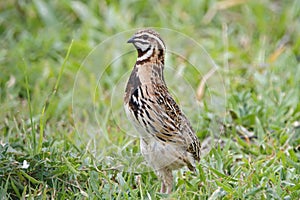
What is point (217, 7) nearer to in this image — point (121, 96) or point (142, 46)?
point (121, 96)

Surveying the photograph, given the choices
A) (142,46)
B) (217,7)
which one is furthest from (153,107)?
(217,7)

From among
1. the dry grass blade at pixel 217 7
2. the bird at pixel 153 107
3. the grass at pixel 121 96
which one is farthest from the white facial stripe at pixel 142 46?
the dry grass blade at pixel 217 7

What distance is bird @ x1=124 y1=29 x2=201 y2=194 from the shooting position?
3.72 m

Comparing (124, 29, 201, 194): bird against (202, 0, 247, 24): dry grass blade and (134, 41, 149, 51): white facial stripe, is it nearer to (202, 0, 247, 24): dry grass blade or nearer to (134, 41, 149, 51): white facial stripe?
(134, 41, 149, 51): white facial stripe

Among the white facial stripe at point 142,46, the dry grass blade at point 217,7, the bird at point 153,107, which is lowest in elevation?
the bird at point 153,107

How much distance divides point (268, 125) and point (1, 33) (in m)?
2.94

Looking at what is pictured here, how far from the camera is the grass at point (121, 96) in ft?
13.6

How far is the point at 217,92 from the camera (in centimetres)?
558

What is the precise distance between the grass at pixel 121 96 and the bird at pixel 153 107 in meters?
0.23

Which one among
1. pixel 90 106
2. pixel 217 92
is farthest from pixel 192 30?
pixel 90 106

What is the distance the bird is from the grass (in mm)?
231

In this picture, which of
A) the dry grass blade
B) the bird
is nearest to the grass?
the dry grass blade

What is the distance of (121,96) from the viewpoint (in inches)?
161

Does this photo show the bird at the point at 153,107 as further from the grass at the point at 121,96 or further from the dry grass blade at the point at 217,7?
the dry grass blade at the point at 217,7
